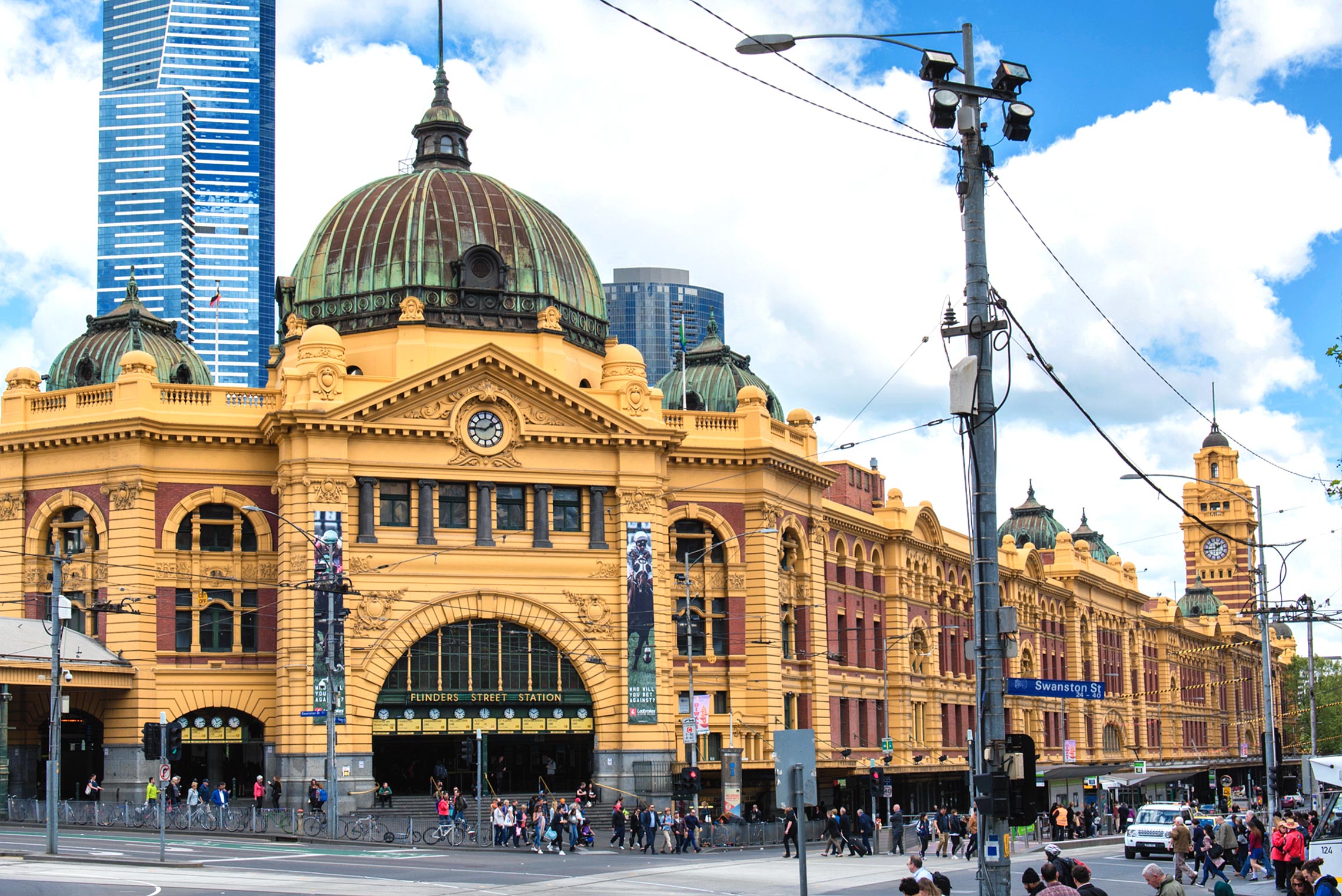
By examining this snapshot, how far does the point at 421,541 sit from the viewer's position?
64.3 meters

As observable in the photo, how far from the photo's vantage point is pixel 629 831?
192ft

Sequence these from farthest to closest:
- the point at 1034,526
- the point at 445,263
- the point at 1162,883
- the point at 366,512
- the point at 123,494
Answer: the point at 1034,526
the point at 445,263
the point at 366,512
the point at 123,494
the point at 1162,883

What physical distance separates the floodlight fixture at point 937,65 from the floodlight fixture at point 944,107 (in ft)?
0.64

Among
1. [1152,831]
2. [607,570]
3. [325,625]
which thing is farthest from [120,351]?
[1152,831]

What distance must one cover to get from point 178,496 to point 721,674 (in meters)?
22.6

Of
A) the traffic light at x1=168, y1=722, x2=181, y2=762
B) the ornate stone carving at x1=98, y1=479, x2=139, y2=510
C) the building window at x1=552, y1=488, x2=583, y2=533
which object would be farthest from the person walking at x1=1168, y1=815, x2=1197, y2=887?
the ornate stone carving at x1=98, y1=479, x2=139, y2=510

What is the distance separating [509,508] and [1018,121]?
1724 inches

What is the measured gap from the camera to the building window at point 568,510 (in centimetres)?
6675

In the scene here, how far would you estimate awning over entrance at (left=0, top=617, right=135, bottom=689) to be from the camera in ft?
188

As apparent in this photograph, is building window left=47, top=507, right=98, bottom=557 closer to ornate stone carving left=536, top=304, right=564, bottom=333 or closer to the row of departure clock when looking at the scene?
the row of departure clock

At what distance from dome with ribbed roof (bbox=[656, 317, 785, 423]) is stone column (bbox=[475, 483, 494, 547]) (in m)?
19.9

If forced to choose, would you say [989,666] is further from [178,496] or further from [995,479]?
[178,496]

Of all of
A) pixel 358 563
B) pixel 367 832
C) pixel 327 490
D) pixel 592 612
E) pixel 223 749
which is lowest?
pixel 367 832

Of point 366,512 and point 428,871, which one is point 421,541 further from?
point 428,871
